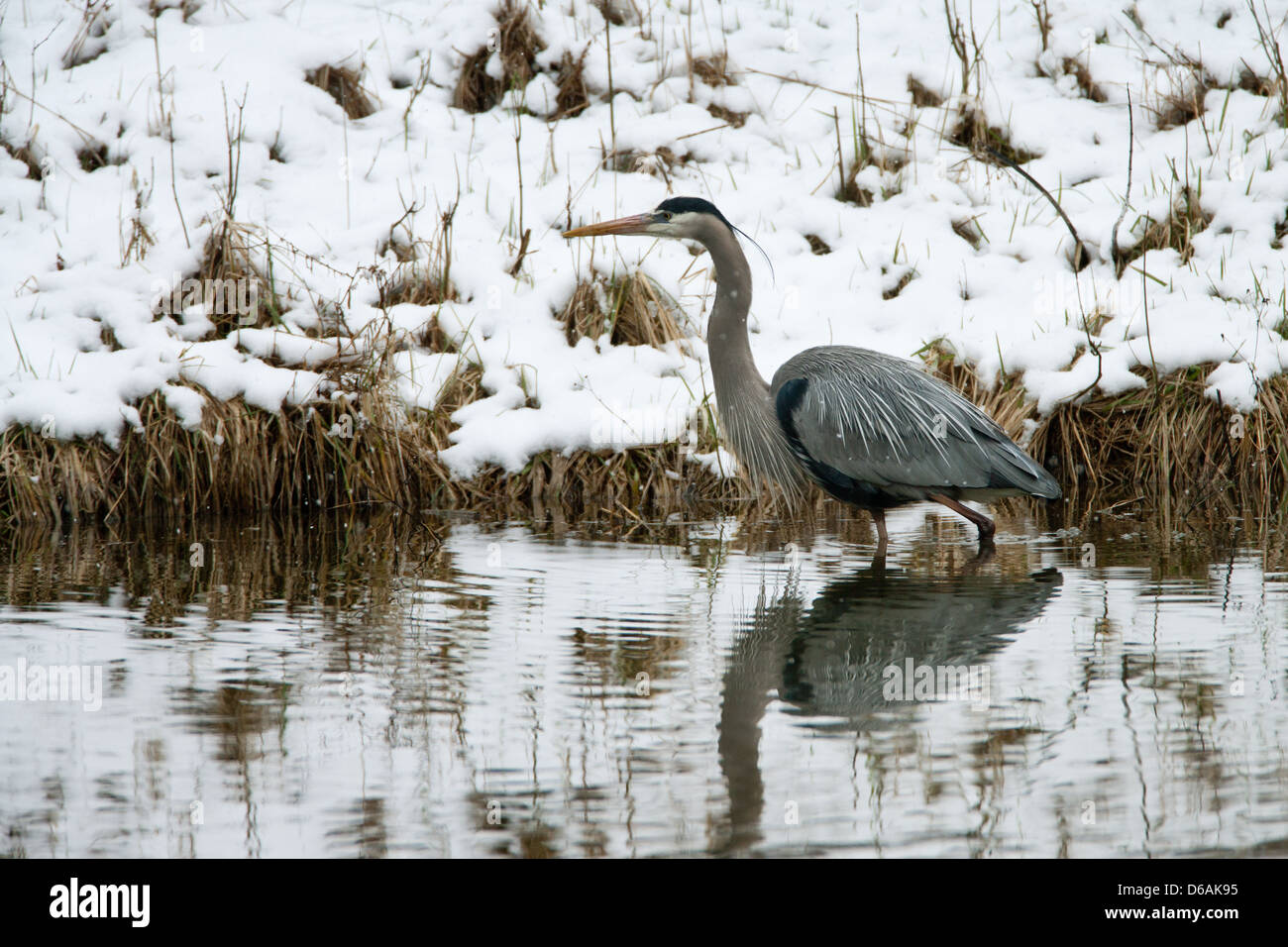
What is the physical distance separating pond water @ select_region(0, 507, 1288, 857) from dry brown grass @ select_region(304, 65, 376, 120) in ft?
16.3

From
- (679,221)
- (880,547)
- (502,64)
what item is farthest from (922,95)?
(880,547)

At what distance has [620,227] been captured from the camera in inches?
260

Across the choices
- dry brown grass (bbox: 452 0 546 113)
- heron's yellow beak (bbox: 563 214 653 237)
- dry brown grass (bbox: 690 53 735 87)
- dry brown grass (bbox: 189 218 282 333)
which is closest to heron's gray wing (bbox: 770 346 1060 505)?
heron's yellow beak (bbox: 563 214 653 237)

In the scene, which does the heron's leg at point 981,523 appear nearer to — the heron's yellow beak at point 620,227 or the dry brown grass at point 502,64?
the heron's yellow beak at point 620,227

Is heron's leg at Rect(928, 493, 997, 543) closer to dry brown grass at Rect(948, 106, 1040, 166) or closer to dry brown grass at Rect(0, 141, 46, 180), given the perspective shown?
dry brown grass at Rect(948, 106, 1040, 166)

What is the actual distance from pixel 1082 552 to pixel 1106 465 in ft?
5.59

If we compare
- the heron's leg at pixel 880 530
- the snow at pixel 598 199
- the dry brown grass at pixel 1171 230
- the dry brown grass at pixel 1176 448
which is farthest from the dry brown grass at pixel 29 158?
the dry brown grass at pixel 1171 230

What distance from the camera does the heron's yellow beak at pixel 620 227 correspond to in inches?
256

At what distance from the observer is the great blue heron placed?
627 centimetres

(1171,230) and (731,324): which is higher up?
(1171,230)

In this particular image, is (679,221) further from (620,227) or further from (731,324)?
(731,324)

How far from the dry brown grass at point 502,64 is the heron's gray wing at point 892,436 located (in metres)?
5.00

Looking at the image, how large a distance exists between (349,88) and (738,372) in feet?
17.0
